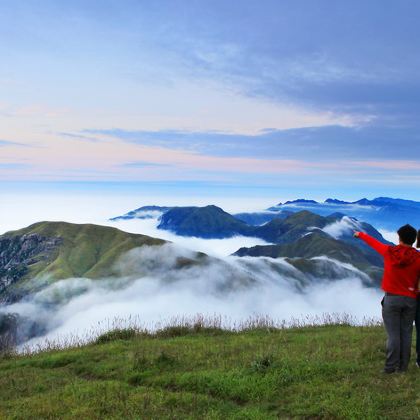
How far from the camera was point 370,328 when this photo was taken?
18.7 m

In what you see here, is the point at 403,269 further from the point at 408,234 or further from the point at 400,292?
the point at 408,234

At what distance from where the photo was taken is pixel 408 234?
35.7 ft

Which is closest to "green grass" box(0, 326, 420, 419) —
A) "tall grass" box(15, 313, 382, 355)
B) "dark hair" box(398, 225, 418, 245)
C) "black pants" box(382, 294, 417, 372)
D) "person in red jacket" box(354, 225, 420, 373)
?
"black pants" box(382, 294, 417, 372)

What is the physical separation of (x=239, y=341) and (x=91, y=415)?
8.38 meters

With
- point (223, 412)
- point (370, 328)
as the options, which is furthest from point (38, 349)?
point (370, 328)

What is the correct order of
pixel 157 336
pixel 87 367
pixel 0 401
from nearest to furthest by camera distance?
1. pixel 0 401
2. pixel 87 367
3. pixel 157 336

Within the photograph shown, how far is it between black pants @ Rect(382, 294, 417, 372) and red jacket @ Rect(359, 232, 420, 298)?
0.23 m

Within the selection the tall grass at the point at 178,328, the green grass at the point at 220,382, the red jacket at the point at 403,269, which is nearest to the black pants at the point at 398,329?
the red jacket at the point at 403,269

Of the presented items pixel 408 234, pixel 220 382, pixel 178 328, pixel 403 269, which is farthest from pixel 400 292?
pixel 178 328

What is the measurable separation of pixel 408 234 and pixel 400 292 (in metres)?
1.39

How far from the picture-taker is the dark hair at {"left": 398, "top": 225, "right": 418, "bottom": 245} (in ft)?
35.7

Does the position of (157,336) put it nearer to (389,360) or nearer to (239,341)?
(239,341)

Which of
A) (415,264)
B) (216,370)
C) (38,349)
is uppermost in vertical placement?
(415,264)

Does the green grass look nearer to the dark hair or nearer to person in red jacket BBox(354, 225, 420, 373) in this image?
person in red jacket BBox(354, 225, 420, 373)
